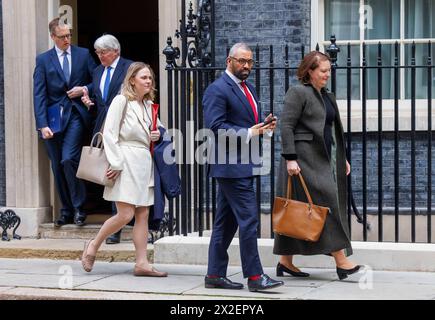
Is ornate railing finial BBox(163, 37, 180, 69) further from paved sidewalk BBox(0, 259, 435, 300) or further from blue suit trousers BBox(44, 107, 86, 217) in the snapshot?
paved sidewalk BBox(0, 259, 435, 300)

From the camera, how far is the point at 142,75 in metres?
8.71

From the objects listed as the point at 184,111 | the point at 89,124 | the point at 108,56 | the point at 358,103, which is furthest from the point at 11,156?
the point at 358,103

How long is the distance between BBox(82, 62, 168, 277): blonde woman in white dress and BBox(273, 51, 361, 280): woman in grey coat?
116 centimetres

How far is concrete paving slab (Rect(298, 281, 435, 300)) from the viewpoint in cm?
787

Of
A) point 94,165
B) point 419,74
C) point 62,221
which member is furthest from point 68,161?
point 419,74

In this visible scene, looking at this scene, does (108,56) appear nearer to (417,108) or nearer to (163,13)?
(163,13)

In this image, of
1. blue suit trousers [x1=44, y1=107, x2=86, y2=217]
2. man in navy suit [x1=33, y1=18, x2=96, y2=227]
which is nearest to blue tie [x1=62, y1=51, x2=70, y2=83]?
man in navy suit [x1=33, y1=18, x2=96, y2=227]

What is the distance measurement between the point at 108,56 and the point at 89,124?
→ 0.94 metres

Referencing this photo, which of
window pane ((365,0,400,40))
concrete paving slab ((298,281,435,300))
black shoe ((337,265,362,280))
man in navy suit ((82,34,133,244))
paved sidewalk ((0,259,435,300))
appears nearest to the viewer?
concrete paving slab ((298,281,435,300))

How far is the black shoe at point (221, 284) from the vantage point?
27.2ft

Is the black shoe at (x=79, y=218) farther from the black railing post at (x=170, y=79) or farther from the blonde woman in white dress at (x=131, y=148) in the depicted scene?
the blonde woman in white dress at (x=131, y=148)

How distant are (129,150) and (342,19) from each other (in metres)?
3.19

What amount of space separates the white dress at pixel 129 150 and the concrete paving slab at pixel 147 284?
25.0 inches

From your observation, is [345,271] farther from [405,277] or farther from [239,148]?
[239,148]
